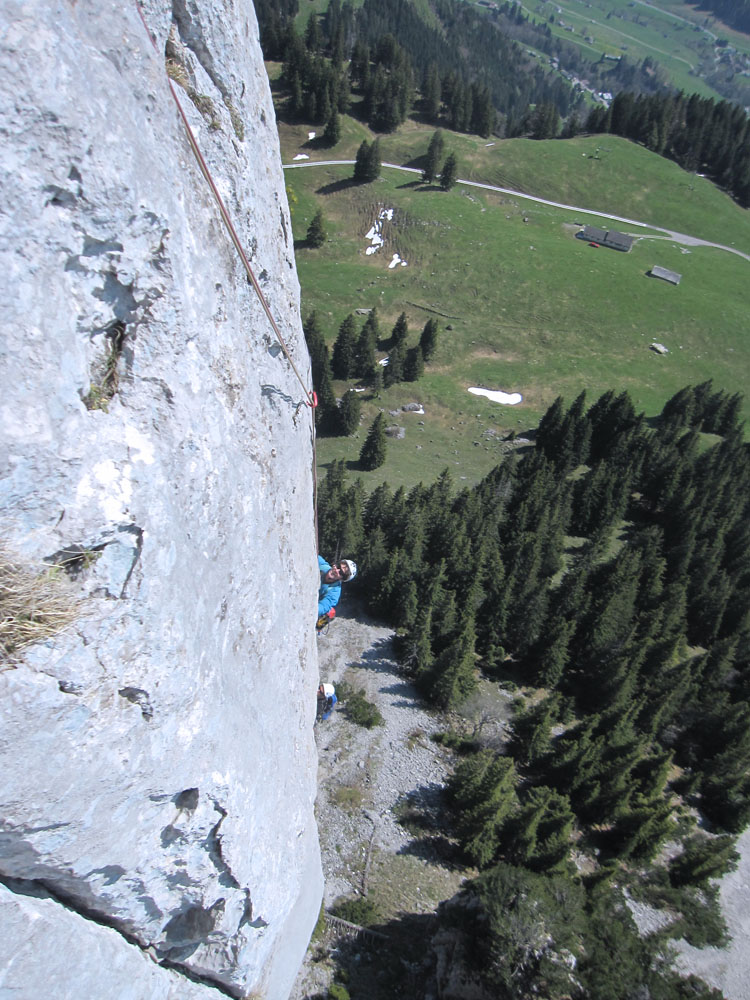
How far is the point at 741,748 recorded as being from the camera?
29.9 metres

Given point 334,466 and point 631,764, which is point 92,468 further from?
point 334,466

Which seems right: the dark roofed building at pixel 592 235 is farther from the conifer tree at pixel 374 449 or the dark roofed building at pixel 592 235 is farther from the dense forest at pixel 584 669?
the conifer tree at pixel 374 449

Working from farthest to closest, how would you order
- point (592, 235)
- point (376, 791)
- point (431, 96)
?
point (431, 96), point (592, 235), point (376, 791)

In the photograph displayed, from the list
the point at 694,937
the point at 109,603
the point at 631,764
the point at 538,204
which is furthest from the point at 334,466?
the point at 538,204

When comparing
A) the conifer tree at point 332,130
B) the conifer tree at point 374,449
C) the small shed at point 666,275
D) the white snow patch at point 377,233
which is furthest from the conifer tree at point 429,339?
the conifer tree at point 332,130

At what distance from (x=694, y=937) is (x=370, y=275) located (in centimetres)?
7595

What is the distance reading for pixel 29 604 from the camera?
16.6ft

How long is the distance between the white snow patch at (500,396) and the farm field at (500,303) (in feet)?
3.31

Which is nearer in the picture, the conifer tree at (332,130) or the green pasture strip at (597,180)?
the conifer tree at (332,130)

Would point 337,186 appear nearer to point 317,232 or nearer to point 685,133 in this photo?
point 317,232

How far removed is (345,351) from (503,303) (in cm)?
2584

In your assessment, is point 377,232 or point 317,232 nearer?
point 317,232

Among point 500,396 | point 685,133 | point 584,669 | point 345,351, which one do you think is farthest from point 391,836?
point 685,133

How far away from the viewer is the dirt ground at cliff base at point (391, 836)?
2178 centimetres
